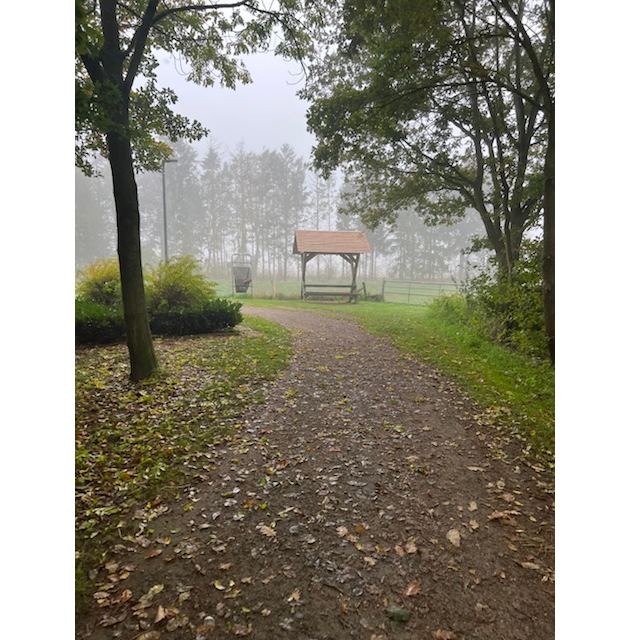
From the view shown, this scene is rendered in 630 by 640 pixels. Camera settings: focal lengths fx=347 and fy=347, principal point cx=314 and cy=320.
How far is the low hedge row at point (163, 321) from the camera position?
440 cm

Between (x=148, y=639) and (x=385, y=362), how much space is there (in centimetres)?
391

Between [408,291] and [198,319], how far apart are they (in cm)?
1119

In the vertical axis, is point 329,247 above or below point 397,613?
above

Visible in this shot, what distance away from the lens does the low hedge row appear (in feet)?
14.4

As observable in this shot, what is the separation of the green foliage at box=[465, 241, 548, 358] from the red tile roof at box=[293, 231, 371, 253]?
24.4 ft

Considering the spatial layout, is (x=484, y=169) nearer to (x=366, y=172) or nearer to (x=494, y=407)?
(x=366, y=172)

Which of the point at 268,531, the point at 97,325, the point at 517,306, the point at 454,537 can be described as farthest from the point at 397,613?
the point at 97,325

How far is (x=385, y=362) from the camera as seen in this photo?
484 centimetres

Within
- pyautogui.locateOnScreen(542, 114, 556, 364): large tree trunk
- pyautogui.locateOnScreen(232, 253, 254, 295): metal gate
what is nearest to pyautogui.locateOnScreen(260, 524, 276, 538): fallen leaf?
pyautogui.locateOnScreen(542, 114, 556, 364): large tree trunk

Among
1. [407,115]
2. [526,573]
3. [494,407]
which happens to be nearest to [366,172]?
[407,115]

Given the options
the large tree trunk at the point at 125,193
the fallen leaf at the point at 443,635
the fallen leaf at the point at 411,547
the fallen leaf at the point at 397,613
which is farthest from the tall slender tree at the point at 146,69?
the fallen leaf at the point at 443,635

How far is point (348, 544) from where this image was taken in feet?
5.92

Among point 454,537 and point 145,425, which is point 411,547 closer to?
point 454,537

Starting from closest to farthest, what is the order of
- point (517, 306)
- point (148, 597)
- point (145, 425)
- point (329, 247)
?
point (148, 597)
point (145, 425)
point (517, 306)
point (329, 247)
